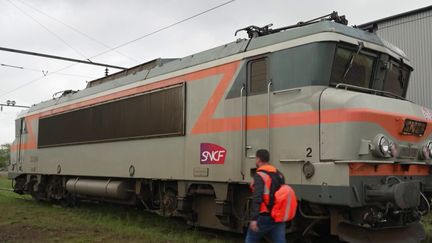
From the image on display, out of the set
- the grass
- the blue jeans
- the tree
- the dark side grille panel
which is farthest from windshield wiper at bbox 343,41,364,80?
the tree

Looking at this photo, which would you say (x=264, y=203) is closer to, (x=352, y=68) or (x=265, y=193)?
(x=265, y=193)

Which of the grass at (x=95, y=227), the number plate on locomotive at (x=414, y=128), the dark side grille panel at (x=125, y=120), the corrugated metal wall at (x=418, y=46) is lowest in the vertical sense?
the grass at (x=95, y=227)

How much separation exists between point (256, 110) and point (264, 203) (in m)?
2.57

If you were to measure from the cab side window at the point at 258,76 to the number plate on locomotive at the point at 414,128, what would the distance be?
2.30m

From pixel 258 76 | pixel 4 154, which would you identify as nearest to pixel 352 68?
pixel 258 76

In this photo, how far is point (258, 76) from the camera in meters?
8.28

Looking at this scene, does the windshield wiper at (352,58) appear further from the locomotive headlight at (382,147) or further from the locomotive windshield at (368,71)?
the locomotive headlight at (382,147)

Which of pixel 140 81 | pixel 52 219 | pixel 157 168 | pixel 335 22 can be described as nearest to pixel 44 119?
Answer: pixel 52 219

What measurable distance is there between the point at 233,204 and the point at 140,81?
4.29m

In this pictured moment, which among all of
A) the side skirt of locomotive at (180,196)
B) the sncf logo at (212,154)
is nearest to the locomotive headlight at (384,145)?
the side skirt of locomotive at (180,196)

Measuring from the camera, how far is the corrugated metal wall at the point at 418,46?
574 inches

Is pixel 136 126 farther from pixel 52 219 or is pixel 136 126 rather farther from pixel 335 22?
pixel 335 22

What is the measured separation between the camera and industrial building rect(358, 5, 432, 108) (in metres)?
14.6

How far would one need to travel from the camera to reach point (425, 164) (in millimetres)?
8016
